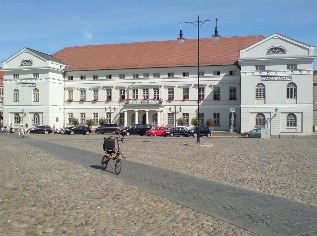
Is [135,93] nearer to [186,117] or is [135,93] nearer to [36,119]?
[186,117]

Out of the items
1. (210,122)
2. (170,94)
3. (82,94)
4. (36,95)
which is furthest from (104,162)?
(36,95)

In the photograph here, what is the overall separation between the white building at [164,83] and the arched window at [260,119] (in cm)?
13

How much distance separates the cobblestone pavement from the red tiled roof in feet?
162

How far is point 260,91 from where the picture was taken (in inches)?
2148

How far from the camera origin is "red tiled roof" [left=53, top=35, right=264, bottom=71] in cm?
6069

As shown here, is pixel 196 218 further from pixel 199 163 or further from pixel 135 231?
pixel 199 163

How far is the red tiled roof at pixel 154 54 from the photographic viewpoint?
199 ft

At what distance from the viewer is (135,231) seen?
702 cm

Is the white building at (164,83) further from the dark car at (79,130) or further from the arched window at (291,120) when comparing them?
the dark car at (79,130)

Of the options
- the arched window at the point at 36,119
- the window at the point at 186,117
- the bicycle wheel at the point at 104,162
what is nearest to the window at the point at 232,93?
the window at the point at 186,117

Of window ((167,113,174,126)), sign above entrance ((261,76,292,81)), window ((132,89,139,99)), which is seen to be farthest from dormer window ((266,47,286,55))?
window ((132,89,139,99))

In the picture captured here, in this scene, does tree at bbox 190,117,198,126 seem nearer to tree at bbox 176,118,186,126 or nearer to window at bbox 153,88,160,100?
tree at bbox 176,118,186,126

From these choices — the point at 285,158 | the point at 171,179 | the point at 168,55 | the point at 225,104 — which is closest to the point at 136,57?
the point at 168,55

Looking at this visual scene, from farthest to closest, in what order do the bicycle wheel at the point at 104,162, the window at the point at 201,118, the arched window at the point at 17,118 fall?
the arched window at the point at 17,118, the window at the point at 201,118, the bicycle wheel at the point at 104,162
